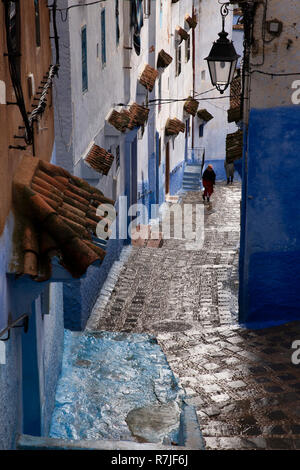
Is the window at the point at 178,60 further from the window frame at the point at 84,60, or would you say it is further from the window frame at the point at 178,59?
the window frame at the point at 84,60

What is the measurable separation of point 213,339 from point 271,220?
2407 mm

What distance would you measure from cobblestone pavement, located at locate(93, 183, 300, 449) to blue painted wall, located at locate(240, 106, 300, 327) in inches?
22.6

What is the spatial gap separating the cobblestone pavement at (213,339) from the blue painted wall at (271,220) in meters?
0.58

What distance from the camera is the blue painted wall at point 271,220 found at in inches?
465

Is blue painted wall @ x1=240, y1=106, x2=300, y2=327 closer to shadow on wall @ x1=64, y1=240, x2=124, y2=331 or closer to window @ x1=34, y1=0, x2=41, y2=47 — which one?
shadow on wall @ x1=64, y1=240, x2=124, y2=331

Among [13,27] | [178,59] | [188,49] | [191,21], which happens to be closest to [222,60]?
[13,27]

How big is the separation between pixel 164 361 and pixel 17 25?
6379 mm

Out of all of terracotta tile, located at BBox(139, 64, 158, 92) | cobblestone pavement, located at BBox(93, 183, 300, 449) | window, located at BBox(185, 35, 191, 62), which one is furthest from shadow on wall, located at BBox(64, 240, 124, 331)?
window, located at BBox(185, 35, 191, 62)

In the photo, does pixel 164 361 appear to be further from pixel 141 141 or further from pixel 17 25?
pixel 141 141

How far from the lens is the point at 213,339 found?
1179cm

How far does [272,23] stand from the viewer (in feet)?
37.2

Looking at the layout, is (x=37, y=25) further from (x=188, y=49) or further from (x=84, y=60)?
(x=188, y=49)

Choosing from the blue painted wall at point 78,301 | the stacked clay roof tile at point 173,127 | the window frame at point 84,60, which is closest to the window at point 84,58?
→ the window frame at point 84,60

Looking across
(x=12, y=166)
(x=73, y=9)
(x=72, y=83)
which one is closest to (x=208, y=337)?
(x=72, y=83)
